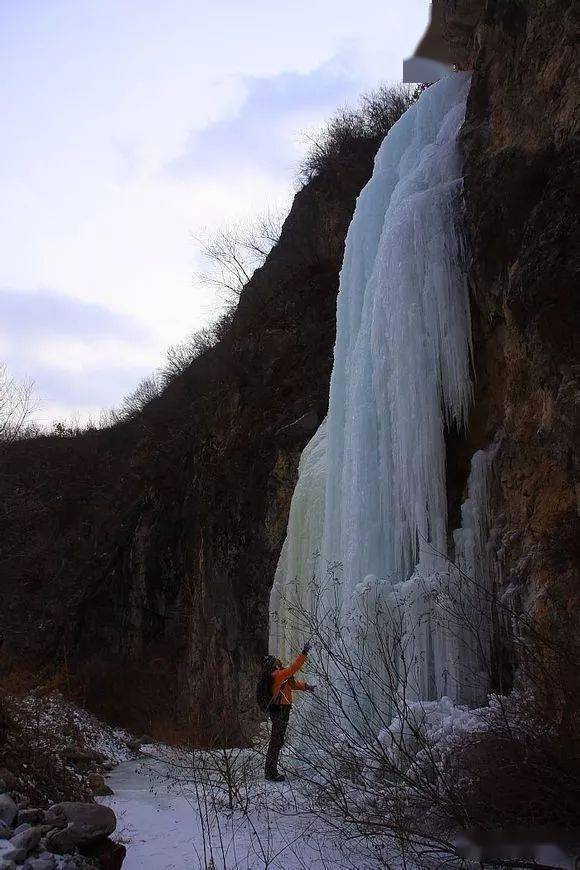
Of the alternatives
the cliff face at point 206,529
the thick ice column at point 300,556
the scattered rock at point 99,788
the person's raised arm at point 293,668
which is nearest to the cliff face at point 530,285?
the person's raised arm at point 293,668

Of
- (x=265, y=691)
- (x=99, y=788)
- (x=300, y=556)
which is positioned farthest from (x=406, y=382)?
(x=99, y=788)

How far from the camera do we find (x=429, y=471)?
7414 millimetres

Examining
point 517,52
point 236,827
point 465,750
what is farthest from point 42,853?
point 517,52

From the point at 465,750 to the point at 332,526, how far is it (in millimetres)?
4888

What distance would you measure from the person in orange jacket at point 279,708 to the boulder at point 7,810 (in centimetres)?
232

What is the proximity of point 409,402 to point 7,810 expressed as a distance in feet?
15.9

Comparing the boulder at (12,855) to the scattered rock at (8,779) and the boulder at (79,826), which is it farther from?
the scattered rock at (8,779)

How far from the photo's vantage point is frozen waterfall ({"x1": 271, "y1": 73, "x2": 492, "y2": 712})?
272 inches

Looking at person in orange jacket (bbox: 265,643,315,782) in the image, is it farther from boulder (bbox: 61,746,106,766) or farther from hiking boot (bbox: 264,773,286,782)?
boulder (bbox: 61,746,106,766)

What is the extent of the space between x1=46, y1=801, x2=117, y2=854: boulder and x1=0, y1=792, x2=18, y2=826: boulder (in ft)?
0.77

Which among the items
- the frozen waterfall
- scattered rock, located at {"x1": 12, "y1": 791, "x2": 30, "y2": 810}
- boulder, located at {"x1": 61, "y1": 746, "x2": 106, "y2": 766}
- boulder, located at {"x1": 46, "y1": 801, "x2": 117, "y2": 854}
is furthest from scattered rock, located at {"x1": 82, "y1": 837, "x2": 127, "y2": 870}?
boulder, located at {"x1": 61, "y1": 746, "x2": 106, "y2": 766}

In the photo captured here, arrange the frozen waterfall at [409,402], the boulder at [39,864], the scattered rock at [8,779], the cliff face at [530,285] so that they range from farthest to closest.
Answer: the frozen waterfall at [409,402] < the cliff face at [530,285] < the scattered rock at [8,779] < the boulder at [39,864]

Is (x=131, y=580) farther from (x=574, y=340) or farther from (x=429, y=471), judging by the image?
(x=574, y=340)

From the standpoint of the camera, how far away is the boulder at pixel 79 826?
15.1ft
